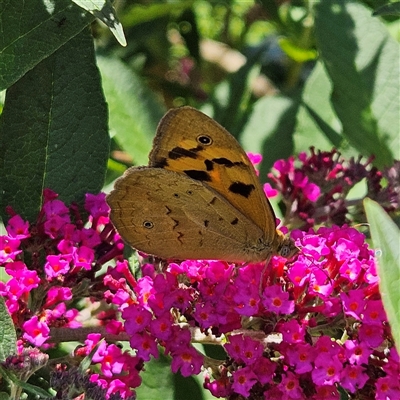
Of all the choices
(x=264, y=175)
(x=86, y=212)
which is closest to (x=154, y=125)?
(x=264, y=175)

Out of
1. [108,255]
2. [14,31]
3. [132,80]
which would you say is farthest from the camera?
[132,80]

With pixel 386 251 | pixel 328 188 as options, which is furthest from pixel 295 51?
pixel 386 251

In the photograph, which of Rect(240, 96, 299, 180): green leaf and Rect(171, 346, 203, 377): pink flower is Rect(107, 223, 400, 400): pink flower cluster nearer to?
Rect(171, 346, 203, 377): pink flower

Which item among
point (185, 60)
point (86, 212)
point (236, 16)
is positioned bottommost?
point (185, 60)

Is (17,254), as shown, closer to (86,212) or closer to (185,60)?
(86,212)

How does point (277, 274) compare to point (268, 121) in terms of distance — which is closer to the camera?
point (277, 274)

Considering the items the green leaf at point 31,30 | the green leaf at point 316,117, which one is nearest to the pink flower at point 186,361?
the green leaf at point 31,30

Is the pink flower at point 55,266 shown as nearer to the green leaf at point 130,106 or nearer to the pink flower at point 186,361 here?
the pink flower at point 186,361

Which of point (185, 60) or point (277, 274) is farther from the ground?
point (277, 274)
